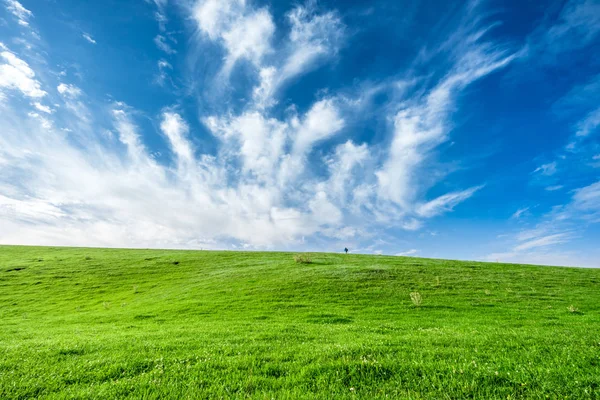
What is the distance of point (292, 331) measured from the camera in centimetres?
1462

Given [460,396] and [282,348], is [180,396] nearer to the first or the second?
[282,348]

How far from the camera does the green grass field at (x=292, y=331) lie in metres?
7.05

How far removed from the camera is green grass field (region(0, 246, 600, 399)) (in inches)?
278

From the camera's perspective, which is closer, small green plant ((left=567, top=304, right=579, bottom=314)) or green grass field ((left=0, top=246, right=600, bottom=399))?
Answer: green grass field ((left=0, top=246, right=600, bottom=399))

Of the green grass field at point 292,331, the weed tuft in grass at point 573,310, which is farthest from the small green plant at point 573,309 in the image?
the green grass field at point 292,331

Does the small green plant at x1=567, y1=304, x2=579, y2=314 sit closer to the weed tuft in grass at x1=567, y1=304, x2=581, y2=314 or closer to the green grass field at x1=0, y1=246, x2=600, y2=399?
the weed tuft in grass at x1=567, y1=304, x2=581, y2=314

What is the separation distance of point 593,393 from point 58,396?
1251cm

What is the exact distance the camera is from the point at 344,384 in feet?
22.9

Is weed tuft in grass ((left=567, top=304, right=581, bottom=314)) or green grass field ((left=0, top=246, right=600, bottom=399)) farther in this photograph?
weed tuft in grass ((left=567, top=304, right=581, bottom=314))

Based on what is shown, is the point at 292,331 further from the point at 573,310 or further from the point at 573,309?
the point at 573,309

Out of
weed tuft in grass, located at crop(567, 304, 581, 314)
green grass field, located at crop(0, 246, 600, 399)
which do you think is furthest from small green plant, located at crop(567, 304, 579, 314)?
green grass field, located at crop(0, 246, 600, 399)

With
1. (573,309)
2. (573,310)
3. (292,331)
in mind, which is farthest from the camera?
(573,309)

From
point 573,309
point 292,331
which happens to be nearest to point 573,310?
point 573,309

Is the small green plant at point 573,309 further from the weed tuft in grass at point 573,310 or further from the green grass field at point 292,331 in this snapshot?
the green grass field at point 292,331
